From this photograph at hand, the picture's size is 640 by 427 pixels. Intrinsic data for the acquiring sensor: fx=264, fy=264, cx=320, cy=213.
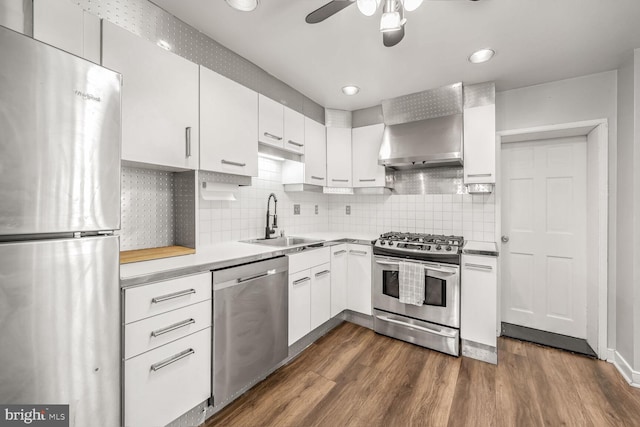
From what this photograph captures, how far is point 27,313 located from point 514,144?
3.66m

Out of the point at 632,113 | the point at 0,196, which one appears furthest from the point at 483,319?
the point at 0,196

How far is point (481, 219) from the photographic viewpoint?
2.71 metres

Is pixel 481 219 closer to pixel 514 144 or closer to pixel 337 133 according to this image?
pixel 514 144

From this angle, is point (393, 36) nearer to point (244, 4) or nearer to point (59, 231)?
point (244, 4)

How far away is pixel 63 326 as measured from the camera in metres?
0.90

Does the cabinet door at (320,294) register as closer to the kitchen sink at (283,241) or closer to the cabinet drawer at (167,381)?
the kitchen sink at (283,241)

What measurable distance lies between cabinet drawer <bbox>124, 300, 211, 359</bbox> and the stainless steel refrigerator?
5.2 inches

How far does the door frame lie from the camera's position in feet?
7.27

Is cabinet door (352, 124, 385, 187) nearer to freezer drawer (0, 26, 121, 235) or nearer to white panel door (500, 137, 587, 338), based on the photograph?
white panel door (500, 137, 587, 338)

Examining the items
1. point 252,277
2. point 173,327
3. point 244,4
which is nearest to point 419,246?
point 252,277

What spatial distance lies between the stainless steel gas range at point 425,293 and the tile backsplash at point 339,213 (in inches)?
14.1

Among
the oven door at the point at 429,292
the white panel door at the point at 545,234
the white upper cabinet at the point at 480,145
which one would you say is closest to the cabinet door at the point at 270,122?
the oven door at the point at 429,292

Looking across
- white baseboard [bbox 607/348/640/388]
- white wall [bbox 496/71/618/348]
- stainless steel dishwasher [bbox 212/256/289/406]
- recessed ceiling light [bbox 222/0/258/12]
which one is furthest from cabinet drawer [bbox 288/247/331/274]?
white baseboard [bbox 607/348/640/388]

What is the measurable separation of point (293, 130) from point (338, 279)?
1.57 meters
